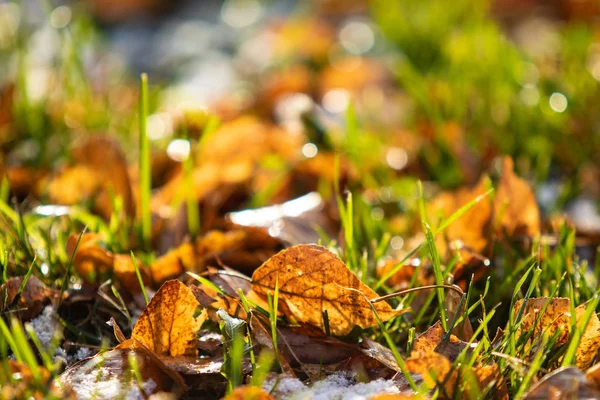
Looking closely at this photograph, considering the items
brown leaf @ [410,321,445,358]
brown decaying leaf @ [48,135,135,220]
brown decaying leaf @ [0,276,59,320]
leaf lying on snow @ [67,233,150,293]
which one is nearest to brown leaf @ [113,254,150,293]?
leaf lying on snow @ [67,233,150,293]

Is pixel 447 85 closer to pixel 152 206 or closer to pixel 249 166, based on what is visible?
pixel 249 166

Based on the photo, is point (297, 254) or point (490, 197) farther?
point (490, 197)

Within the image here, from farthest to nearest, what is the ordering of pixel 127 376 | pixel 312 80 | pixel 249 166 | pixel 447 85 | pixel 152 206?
1. pixel 312 80
2. pixel 447 85
3. pixel 249 166
4. pixel 152 206
5. pixel 127 376

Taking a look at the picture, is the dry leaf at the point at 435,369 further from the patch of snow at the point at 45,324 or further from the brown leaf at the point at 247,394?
the patch of snow at the point at 45,324

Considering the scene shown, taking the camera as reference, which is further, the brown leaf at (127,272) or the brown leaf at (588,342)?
the brown leaf at (127,272)

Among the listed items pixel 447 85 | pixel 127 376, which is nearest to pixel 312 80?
pixel 447 85

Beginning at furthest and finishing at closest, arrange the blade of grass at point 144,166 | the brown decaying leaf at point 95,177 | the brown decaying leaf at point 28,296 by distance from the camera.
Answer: the brown decaying leaf at point 95,177 < the blade of grass at point 144,166 < the brown decaying leaf at point 28,296

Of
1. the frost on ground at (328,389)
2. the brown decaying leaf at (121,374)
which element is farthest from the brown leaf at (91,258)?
the frost on ground at (328,389)
